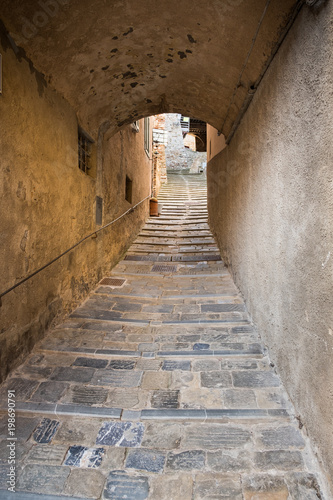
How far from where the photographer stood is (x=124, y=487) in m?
1.65

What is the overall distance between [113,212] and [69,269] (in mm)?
2377

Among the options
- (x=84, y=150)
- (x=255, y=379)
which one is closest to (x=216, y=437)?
(x=255, y=379)

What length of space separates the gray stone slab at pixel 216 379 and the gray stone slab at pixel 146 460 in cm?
76

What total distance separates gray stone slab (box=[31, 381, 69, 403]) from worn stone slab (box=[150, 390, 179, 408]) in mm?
748

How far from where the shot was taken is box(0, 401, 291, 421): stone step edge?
7.00 ft

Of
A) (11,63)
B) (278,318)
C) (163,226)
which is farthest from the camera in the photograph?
(163,226)

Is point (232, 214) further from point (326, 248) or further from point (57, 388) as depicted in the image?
point (57, 388)

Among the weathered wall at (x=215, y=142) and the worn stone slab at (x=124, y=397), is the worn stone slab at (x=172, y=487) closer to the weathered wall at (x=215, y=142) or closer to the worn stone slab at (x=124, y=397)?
the worn stone slab at (x=124, y=397)

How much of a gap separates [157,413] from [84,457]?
0.57 m

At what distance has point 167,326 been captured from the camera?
141 inches

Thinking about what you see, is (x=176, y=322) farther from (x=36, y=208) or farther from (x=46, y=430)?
(x=36, y=208)

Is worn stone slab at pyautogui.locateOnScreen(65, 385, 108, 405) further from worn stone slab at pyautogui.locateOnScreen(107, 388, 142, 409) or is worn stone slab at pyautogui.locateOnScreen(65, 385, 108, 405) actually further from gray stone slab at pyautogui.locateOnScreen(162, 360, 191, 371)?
gray stone slab at pyautogui.locateOnScreen(162, 360, 191, 371)

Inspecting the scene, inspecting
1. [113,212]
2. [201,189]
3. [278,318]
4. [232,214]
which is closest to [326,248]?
[278,318]

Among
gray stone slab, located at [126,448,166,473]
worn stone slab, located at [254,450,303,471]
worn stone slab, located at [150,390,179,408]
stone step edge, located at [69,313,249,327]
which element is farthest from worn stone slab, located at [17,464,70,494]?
stone step edge, located at [69,313,249,327]
